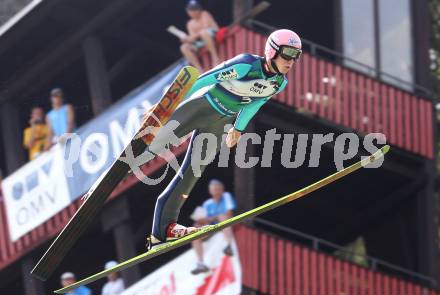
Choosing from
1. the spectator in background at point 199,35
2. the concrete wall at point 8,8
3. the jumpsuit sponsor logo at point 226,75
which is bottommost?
the jumpsuit sponsor logo at point 226,75

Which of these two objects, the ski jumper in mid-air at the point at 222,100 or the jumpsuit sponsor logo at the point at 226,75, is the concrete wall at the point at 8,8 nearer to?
the ski jumper in mid-air at the point at 222,100

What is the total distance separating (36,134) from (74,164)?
2.64 feet

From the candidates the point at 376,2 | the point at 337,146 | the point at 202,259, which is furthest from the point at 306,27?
the point at 202,259

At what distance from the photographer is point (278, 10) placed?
2000cm

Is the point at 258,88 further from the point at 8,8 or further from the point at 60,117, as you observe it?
the point at 8,8

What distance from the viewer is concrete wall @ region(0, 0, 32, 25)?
95.7 ft

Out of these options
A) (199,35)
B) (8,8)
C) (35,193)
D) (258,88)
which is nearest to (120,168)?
(258,88)

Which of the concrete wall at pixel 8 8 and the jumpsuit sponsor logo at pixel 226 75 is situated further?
the concrete wall at pixel 8 8

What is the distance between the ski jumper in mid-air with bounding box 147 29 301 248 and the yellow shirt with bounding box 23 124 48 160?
237 inches

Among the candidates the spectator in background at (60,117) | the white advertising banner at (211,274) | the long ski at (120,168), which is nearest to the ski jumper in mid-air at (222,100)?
the long ski at (120,168)

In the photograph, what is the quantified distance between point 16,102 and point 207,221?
627 centimetres

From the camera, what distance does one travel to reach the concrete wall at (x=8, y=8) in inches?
1148

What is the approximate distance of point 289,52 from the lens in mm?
10961

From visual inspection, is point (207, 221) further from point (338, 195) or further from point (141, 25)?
point (141, 25)
